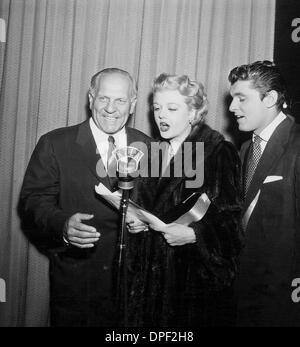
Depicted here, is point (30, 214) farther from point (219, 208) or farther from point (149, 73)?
point (149, 73)

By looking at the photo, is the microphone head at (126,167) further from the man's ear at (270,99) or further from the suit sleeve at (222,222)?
the man's ear at (270,99)

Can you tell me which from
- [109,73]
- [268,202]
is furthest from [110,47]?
[268,202]

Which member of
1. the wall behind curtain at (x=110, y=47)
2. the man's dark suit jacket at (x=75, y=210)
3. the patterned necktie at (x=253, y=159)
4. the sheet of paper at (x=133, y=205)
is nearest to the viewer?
the sheet of paper at (x=133, y=205)

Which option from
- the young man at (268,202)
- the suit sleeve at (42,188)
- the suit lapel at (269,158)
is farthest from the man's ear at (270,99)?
the suit sleeve at (42,188)

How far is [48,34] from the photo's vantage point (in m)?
2.56

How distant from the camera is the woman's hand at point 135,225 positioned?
5.18ft

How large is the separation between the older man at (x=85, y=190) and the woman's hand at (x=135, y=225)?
1.09ft

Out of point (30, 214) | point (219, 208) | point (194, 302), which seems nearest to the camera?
point (219, 208)

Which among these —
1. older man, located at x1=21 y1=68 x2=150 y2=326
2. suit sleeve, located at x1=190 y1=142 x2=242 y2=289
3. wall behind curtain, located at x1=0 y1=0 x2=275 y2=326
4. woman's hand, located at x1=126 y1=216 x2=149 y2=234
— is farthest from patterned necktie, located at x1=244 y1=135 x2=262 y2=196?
→ wall behind curtain, located at x1=0 y1=0 x2=275 y2=326

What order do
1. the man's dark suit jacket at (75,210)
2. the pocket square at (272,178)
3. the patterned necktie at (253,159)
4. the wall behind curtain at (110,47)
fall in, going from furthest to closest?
the wall behind curtain at (110,47)
the man's dark suit jacket at (75,210)
the patterned necktie at (253,159)
the pocket square at (272,178)

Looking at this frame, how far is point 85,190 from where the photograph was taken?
194 cm

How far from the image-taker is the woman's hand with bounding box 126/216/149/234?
5.18 ft
